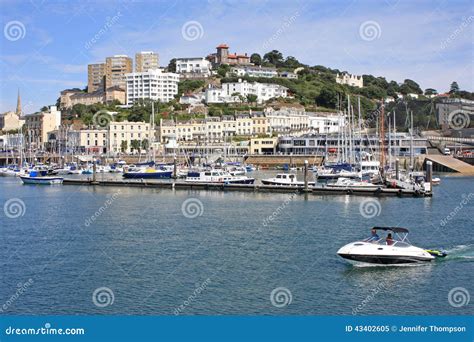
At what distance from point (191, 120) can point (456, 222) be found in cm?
6507

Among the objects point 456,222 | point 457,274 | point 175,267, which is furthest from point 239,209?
point 457,274

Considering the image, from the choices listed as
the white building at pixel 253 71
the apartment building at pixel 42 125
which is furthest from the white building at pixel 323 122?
the apartment building at pixel 42 125

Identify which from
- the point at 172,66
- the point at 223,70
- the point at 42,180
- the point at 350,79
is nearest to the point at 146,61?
the point at 172,66

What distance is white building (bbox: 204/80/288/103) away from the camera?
331ft

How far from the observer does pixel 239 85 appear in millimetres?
101938

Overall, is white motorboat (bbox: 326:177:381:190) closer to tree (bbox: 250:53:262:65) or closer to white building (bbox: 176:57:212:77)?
white building (bbox: 176:57:212:77)

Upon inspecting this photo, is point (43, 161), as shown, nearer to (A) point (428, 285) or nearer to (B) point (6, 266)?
(B) point (6, 266)

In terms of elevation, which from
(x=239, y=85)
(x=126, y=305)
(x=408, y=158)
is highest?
(x=239, y=85)

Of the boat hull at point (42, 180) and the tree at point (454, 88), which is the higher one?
the tree at point (454, 88)

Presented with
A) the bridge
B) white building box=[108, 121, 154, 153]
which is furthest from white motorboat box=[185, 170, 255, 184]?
white building box=[108, 121, 154, 153]

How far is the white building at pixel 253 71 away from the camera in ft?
371

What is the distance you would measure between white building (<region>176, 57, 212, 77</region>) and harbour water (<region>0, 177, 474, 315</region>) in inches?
3413

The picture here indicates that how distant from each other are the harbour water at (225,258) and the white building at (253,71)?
81311mm

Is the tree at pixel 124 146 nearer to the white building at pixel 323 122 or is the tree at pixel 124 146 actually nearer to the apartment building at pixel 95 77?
the white building at pixel 323 122
